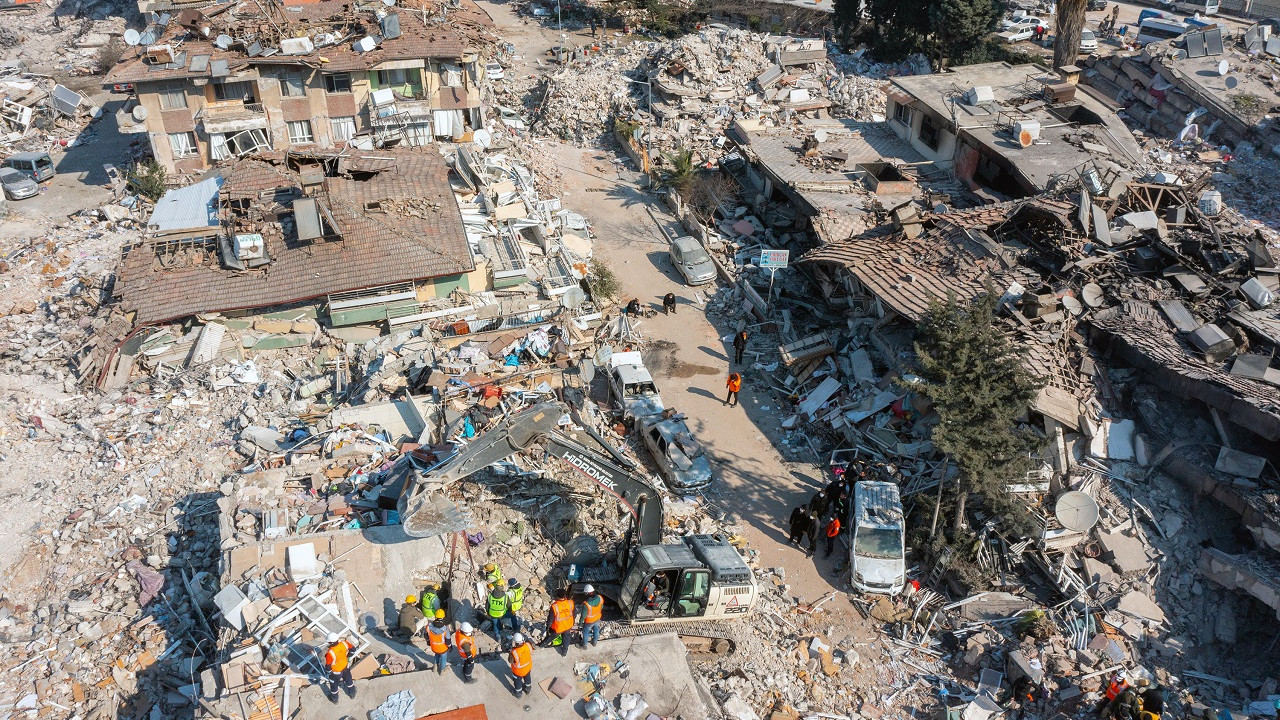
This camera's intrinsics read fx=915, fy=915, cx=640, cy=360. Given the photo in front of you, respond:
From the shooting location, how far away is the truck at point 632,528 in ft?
55.5

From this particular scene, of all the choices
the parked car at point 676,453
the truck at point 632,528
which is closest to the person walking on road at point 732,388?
the parked car at point 676,453

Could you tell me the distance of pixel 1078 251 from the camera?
25.7 m

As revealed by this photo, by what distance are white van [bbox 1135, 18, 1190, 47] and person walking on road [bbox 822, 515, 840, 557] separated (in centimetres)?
3642

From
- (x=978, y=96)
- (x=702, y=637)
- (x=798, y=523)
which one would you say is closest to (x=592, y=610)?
(x=702, y=637)

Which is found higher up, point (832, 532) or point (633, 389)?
point (633, 389)

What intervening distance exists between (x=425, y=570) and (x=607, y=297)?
13882 mm

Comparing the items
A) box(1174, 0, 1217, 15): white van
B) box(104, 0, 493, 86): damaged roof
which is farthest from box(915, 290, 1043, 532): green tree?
box(1174, 0, 1217, 15): white van

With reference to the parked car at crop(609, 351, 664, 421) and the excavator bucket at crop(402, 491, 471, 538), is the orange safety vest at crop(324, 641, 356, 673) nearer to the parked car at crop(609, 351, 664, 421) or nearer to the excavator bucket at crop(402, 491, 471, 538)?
the excavator bucket at crop(402, 491, 471, 538)

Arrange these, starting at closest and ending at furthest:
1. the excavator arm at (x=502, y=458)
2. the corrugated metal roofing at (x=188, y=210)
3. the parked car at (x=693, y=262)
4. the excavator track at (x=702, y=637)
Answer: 1. the excavator arm at (x=502, y=458)
2. the excavator track at (x=702, y=637)
3. the corrugated metal roofing at (x=188, y=210)
4. the parked car at (x=693, y=262)

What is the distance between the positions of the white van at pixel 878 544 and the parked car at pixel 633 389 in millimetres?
6305

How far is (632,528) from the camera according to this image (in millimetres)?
18469

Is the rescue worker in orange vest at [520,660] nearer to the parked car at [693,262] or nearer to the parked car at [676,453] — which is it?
the parked car at [676,453]

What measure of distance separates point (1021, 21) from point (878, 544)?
41.1 m

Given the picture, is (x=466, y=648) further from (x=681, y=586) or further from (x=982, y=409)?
(x=982, y=409)
